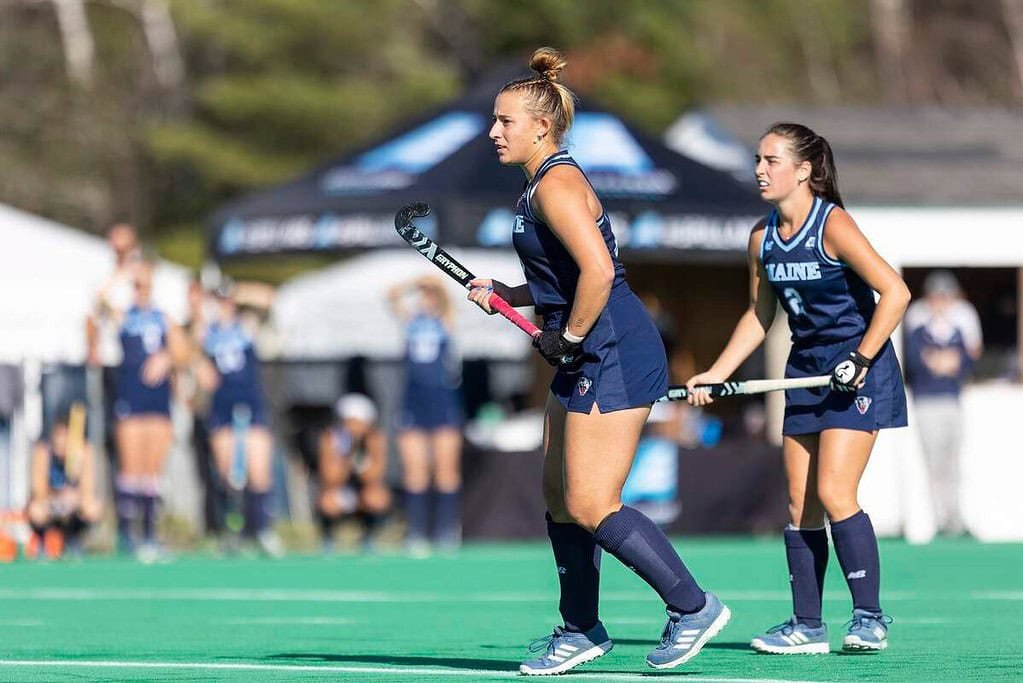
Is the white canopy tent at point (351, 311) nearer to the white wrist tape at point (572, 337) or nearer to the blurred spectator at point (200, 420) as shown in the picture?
the blurred spectator at point (200, 420)

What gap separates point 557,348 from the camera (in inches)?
292

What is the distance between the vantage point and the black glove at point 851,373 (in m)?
8.05

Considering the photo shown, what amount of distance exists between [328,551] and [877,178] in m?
6.36

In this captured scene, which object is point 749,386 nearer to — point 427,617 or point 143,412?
point 427,617

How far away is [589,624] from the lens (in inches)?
307

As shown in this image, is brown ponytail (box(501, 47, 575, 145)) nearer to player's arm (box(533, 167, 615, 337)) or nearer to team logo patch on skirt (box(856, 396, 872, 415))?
player's arm (box(533, 167, 615, 337))

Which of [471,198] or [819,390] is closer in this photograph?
[819,390]

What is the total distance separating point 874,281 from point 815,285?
26cm

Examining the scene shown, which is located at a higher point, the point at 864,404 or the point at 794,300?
the point at 794,300

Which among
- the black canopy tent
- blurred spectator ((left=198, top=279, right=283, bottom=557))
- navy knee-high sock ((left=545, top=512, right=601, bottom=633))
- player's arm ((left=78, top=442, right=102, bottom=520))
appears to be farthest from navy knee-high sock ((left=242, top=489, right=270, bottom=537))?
navy knee-high sock ((left=545, top=512, right=601, bottom=633))

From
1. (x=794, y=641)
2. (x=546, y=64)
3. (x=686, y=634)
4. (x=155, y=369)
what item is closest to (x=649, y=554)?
(x=686, y=634)

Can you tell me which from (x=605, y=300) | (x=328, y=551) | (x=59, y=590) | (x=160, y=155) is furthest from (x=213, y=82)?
(x=605, y=300)

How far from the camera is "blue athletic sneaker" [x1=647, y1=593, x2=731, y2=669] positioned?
7.49 meters

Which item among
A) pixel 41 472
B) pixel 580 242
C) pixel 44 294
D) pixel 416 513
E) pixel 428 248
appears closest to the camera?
pixel 580 242
